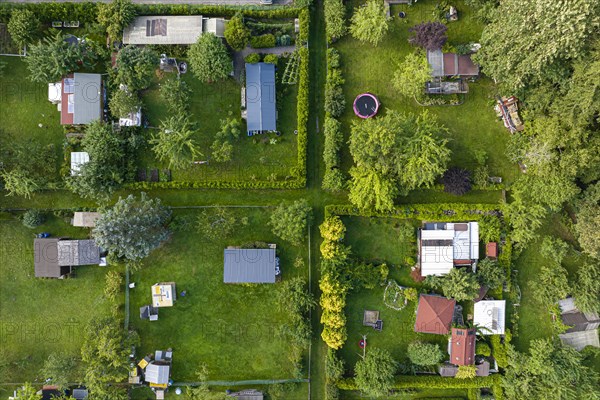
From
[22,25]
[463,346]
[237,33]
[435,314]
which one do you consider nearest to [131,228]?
[237,33]

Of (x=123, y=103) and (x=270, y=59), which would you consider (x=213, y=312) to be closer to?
(x=123, y=103)

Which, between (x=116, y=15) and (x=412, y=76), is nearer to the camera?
(x=412, y=76)

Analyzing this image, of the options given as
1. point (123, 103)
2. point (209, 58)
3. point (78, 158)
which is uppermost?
point (209, 58)

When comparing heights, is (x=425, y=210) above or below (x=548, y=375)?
above

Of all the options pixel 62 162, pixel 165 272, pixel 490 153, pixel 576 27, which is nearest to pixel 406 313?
pixel 490 153

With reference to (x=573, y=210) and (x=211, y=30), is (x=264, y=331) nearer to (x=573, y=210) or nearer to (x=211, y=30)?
(x=211, y=30)

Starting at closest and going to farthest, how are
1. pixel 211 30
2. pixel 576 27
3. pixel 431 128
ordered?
1. pixel 576 27
2. pixel 431 128
3. pixel 211 30

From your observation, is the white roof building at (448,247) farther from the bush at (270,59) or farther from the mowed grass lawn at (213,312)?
the bush at (270,59)
